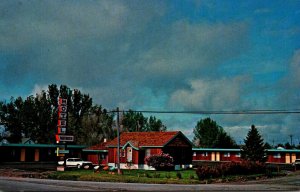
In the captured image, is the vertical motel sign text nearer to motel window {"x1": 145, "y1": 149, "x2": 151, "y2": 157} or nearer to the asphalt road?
motel window {"x1": 145, "y1": 149, "x2": 151, "y2": 157}

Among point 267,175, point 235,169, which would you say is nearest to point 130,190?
point 235,169

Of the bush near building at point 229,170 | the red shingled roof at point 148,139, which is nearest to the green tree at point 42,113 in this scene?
the red shingled roof at point 148,139

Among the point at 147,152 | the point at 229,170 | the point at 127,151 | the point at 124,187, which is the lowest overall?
the point at 124,187

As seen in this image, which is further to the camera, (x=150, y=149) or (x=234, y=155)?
(x=234, y=155)

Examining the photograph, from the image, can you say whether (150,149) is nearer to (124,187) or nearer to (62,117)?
(62,117)

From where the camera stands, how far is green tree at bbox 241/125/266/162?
5904 cm

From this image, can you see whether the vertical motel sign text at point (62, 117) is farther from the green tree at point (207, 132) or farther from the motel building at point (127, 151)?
the green tree at point (207, 132)

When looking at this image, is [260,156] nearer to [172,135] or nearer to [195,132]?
[172,135]

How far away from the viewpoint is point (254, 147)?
5944 centimetres

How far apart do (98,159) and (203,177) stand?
105 feet

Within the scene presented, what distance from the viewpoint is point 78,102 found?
321 feet

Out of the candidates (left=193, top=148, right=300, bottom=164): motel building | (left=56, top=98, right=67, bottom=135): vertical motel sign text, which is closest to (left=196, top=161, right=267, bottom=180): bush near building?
(left=56, top=98, right=67, bottom=135): vertical motel sign text

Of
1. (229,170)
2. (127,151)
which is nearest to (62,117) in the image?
(127,151)

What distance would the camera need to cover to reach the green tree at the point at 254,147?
59.0 meters
